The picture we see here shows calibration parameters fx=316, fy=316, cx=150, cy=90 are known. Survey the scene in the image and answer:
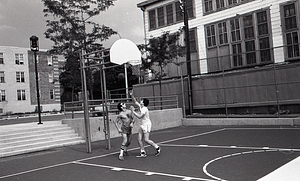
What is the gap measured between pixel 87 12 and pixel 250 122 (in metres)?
12.8

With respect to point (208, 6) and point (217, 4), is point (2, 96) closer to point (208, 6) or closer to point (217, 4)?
point (208, 6)

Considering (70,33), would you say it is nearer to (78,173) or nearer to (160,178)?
(78,173)

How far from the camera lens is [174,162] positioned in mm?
8945

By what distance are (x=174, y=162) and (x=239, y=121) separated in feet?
33.3

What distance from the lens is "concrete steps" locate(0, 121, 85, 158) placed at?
43.2 feet

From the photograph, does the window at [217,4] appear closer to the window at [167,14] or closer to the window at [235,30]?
the window at [235,30]

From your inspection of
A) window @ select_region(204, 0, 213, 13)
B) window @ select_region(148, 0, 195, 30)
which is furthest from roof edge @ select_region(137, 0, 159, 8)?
window @ select_region(204, 0, 213, 13)

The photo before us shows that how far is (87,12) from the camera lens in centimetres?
2162

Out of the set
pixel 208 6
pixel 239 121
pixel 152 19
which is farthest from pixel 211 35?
pixel 239 121

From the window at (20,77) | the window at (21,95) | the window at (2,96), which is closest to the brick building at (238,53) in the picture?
the window at (20,77)

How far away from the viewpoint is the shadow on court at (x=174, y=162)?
7.48 m

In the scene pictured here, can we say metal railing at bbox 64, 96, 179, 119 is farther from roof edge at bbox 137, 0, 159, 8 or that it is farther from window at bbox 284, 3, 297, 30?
roof edge at bbox 137, 0, 159, 8

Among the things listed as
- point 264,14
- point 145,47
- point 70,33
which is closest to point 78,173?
point 70,33

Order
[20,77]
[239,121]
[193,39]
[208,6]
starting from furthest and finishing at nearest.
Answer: [20,77]
[193,39]
[208,6]
[239,121]
